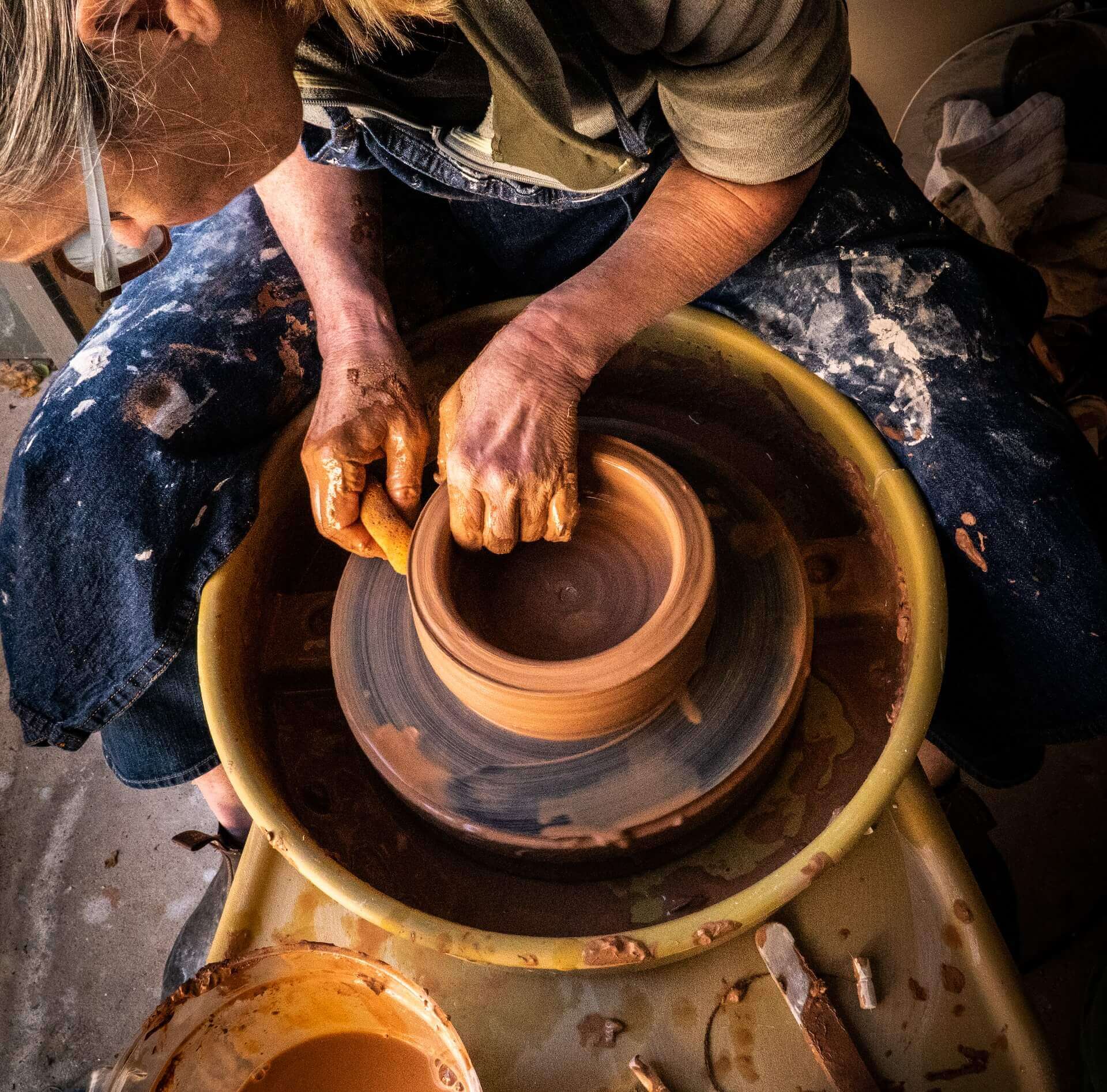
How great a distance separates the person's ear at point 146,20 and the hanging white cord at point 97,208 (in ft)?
0.25

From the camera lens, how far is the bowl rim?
119 cm

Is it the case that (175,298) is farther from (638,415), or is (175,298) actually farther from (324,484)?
(638,415)

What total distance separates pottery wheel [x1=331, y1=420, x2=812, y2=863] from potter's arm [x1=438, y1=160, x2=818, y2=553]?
0.26 meters

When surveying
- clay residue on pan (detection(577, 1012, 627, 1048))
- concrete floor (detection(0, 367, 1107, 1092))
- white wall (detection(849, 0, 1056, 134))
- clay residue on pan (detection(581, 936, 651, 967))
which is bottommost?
concrete floor (detection(0, 367, 1107, 1092))

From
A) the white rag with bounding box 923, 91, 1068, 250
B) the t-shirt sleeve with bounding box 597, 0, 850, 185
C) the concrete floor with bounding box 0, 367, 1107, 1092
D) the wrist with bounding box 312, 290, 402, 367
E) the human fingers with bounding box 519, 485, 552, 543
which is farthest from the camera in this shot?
the white rag with bounding box 923, 91, 1068, 250

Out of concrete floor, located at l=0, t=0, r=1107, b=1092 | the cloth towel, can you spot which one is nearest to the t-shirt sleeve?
the cloth towel

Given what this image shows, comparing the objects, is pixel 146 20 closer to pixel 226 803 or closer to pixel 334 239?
pixel 334 239

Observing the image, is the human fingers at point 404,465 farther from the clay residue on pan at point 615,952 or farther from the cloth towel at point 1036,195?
the cloth towel at point 1036,195

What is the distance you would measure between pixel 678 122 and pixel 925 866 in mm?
1175

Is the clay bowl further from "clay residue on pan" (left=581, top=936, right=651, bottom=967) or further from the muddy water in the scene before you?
the muddy water

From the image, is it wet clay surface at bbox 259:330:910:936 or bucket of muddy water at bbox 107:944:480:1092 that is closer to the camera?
bucket of muddy water at bbox 107:944:480:1092

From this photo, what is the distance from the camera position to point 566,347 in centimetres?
137

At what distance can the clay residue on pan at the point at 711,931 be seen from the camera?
1.12 meters

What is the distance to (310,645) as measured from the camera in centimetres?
156
